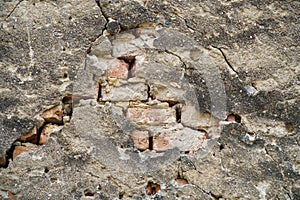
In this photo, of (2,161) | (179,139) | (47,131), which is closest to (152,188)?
(179,139)

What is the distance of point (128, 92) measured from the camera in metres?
2.07

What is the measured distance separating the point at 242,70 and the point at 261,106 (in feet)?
0.58

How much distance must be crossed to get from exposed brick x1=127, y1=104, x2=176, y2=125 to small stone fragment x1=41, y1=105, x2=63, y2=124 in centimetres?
30

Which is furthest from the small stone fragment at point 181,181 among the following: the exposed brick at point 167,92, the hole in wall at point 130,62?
the hole in wall at point 130,62

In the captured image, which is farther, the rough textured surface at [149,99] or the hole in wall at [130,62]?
the hole in wall at [130,62]

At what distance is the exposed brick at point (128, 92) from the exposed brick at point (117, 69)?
→ 53 millimetres

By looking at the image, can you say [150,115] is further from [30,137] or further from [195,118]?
[30,137]

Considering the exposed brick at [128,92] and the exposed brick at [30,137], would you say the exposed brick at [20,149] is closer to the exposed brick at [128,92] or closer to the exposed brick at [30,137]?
the exposed brick at [30,137]

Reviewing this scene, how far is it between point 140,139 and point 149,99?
185 millimetres

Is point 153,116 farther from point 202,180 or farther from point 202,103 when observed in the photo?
point 202,180

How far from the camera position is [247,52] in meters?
2.02

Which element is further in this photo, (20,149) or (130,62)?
(130,62)

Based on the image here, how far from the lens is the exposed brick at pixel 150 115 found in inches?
80.7

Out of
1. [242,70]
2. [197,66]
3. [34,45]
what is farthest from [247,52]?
[34,45]
